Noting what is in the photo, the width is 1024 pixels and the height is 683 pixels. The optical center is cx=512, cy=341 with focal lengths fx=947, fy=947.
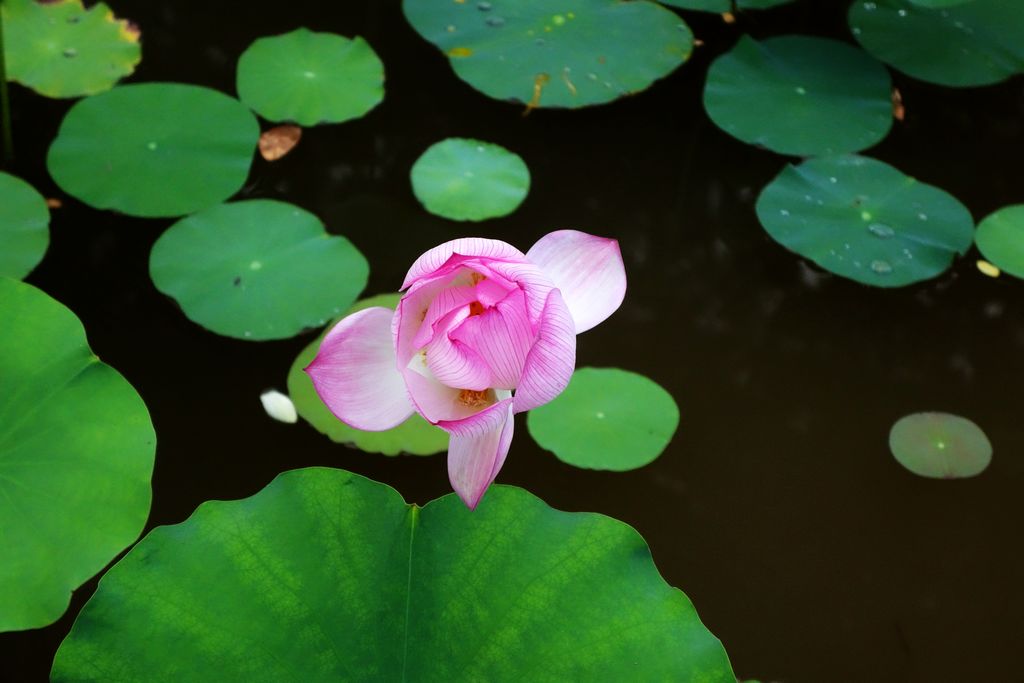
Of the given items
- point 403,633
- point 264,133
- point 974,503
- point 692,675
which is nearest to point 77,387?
point 403,633

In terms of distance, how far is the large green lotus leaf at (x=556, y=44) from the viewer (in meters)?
2.47

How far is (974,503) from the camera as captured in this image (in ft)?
5.92

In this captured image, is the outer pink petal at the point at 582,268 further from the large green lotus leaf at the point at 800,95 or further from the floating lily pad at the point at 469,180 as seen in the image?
the large green lotus leaf at the point at 800,95

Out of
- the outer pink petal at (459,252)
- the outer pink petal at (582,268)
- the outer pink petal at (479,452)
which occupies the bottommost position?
the outer pink petal at (479,452)

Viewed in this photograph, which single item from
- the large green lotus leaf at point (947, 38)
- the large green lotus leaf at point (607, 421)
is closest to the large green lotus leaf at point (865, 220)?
the large green lotus leaf at point (947, 38)

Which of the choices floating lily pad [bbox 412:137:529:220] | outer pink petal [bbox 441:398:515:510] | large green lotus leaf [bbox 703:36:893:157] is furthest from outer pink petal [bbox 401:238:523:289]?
large green lotus leaf [bbox 703:36:893:157]

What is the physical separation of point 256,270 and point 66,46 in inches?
40.0

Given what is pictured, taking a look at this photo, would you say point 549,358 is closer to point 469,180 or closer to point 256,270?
point 256,270

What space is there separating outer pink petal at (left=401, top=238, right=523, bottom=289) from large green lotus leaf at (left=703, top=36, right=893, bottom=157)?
153cm

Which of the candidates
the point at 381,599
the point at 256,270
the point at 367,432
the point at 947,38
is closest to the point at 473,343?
the point at 381,599

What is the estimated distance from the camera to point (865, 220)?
2170 mm

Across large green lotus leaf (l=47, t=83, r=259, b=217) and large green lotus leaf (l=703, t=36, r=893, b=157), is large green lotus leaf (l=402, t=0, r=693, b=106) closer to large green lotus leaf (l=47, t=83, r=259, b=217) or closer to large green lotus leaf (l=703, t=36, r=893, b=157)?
large green lotus leaf (l=703, t=36, r=893, b=157)

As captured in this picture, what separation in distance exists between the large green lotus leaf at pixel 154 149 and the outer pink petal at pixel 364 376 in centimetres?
115

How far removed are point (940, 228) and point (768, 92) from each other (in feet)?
1.89
